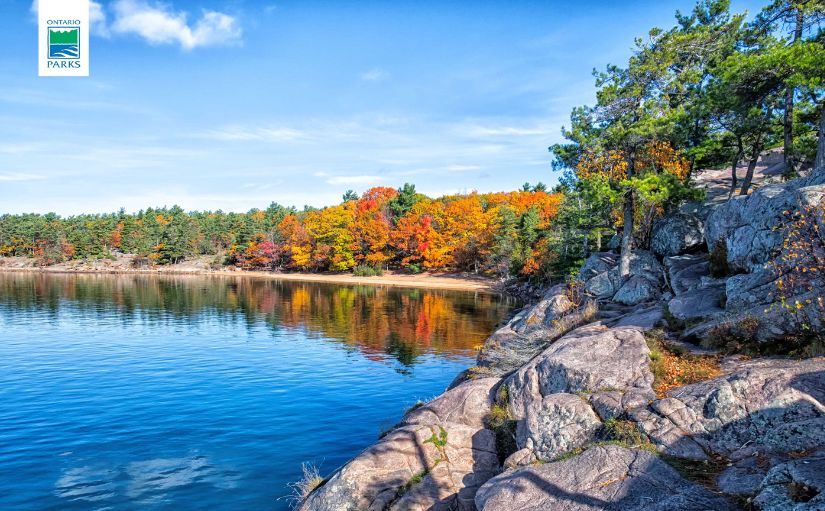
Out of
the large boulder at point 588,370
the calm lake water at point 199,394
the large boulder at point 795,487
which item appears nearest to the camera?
the large boulder at point 795,487

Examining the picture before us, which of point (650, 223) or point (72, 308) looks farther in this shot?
point (72, 308)

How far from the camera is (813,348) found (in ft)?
35.5

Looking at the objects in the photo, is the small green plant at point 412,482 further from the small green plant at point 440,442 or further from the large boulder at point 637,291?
the large boulder at point 637,291

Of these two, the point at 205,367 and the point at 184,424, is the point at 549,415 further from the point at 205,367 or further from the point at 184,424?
the point at 205,367

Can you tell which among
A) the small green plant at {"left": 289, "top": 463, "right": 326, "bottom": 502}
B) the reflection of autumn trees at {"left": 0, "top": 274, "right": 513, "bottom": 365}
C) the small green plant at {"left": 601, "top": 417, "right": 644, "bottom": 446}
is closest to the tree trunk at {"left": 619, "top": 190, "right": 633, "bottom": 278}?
the reflection of autumn trees at {"left": 0, "top": 274, "right": 513, "bottom": 365}

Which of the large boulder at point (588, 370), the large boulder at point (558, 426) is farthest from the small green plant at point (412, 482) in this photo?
the large boulder at point (588, 370)

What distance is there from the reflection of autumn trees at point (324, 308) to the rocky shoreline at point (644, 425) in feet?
54.8

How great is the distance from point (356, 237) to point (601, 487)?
86.8 m

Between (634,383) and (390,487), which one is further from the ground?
(634,383)

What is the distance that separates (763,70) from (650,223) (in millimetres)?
10814

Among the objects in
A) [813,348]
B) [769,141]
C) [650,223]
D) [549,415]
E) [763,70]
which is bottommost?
[549,415]

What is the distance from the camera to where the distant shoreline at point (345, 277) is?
76125 millimetres

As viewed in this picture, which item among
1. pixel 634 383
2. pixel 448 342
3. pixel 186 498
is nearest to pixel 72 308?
pixel 448 342

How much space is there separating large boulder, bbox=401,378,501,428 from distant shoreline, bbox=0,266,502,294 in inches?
2106
